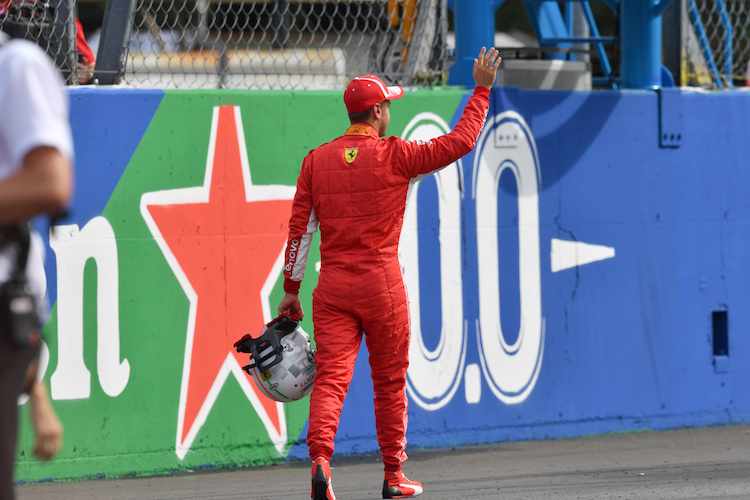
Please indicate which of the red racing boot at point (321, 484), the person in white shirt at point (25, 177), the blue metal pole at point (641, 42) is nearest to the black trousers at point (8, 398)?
the person in white shirt at point (25, 177)

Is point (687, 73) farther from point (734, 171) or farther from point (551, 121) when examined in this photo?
point (551, 121)

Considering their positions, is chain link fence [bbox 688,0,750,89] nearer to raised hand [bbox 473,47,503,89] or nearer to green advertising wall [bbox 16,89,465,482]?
green advertising wall [bbox 16,89,465,482]

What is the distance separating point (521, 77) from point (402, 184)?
2.47 metres

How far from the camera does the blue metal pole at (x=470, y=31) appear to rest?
6.73 m

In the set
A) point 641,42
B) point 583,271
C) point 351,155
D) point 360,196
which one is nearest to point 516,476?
point 583,271

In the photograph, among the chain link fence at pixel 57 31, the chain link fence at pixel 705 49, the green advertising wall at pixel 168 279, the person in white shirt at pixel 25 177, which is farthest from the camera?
the chain link fence at pixel 705 49

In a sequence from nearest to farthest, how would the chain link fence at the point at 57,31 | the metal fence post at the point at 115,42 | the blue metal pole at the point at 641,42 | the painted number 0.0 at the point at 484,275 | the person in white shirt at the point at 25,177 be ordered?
1. the person in white shirt at the point at 25,177
2. the chain link fence at the point at 57,31
3. the metal fence post at the point at 115,42
4. the painted number 0.0 at the point at 484,275
5. the blue metal pole at the point at 641,42

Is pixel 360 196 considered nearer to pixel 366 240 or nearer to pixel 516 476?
pixel 366 240

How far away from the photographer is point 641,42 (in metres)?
7.26

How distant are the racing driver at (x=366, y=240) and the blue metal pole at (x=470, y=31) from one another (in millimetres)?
1891

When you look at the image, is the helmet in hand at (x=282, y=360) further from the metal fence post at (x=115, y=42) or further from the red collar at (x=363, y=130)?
the metal fence post at (x=115, y=42)

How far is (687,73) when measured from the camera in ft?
25.3

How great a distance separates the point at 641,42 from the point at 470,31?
4.43 ft

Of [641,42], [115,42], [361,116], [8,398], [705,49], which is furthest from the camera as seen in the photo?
[705,49]
